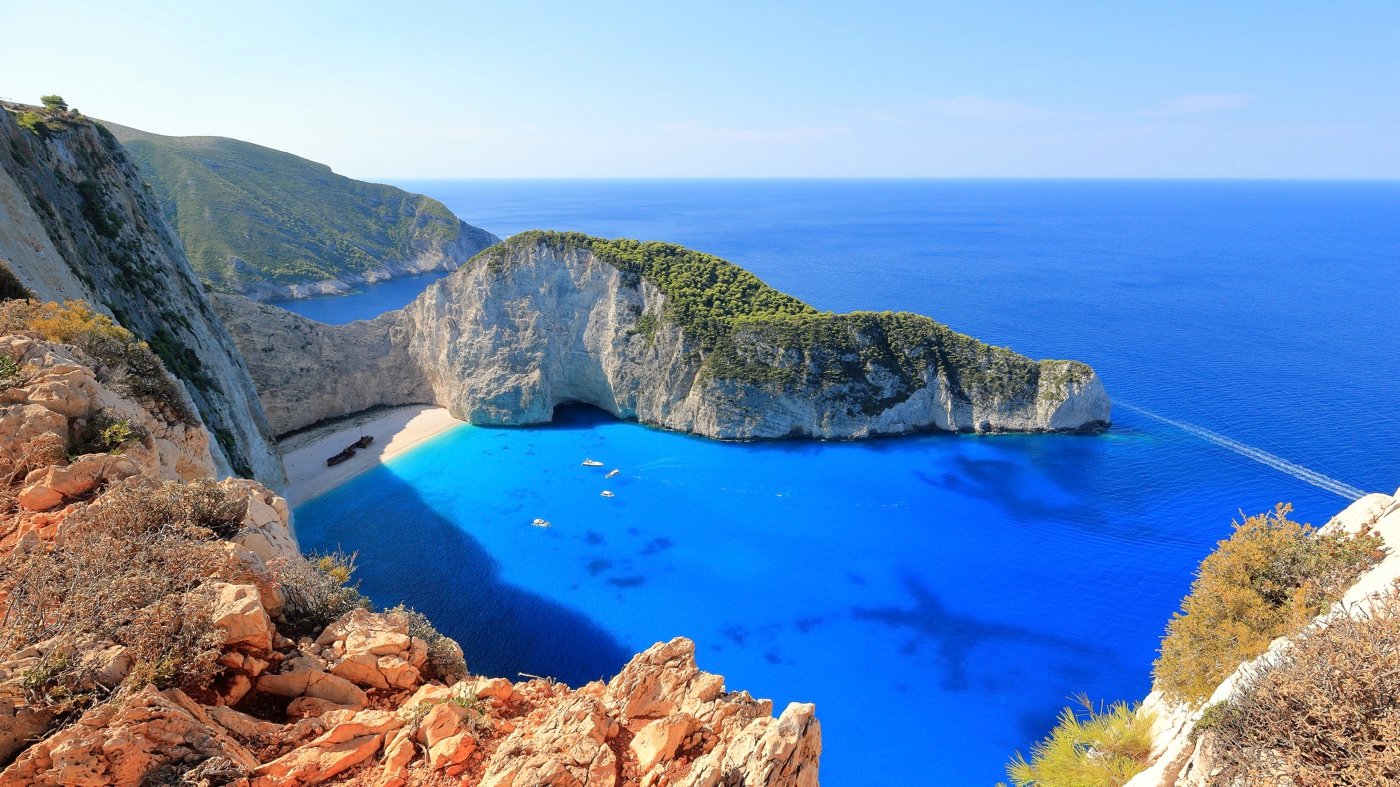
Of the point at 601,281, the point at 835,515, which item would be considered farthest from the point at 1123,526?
the point at 601,281

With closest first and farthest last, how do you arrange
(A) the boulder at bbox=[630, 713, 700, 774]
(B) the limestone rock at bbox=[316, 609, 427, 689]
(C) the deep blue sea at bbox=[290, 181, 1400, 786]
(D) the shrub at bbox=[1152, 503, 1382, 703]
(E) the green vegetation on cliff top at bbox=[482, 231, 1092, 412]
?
(A) the boulder at bbox=[630, 713, 700, 774]
(B) the limestone rock at bbox=[316, 609, 427, 689]
(D) the shrub at bbox=[1152, 503, 1382, 703]
(C) the deep blue sea at bbox=[290, 181, 1400, 786]
(E) the green vegetation on cliff top at bbox=[482, 231, 1092, 412]

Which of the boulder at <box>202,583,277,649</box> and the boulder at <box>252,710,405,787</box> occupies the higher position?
the boulder at <box>202,583,277,649</box>

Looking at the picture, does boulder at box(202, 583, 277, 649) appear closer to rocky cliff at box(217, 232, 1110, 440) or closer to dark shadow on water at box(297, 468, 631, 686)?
dark shadow on water at box(297, 468, 631, 686)

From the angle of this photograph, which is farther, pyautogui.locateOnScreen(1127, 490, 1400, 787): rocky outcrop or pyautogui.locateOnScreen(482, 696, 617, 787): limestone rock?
pyautogui.locateOnScreen(1127, 490, 1400, 787): rocky outcrop

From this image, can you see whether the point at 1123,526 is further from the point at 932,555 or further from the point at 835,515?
the point at 835,515

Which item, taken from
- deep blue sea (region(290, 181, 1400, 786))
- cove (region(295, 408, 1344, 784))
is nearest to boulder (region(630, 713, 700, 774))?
cove (region(295, 408, 1344, 784))

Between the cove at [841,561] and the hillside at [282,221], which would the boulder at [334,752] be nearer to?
the cove at [841,561]

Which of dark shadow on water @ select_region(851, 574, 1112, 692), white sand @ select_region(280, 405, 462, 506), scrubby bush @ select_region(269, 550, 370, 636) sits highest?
scrubby bush @ select_region(269, 550, 370, 636)
